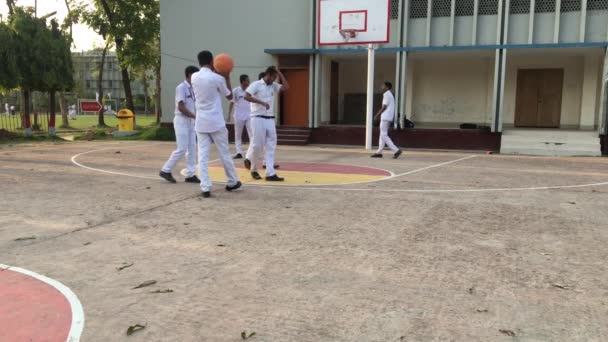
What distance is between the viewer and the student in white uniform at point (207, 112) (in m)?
7.18

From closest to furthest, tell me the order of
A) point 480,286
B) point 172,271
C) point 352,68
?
point 480,286
point 172,271
point 352,68

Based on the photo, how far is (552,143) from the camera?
51.9 feet

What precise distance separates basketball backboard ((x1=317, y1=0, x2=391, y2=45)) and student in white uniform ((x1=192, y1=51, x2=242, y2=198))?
338 inches

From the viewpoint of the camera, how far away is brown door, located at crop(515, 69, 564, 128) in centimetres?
2038

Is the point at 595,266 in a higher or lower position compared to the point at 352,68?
lower

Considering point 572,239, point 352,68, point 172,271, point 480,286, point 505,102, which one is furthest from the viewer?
point 352,68

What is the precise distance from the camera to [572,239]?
509 centimetres

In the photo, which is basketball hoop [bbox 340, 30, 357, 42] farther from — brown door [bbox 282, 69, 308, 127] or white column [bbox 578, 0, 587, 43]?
white column [bbox 578, 0, 587, 43]

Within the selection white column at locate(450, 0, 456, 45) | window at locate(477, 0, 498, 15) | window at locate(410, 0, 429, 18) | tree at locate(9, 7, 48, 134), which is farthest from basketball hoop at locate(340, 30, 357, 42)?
tree at locate(9, 7, 48, 134)

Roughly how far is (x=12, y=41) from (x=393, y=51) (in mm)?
13196

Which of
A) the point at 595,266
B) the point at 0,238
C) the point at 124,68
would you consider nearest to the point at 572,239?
the point at 595,266

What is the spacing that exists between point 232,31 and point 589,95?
1340cm

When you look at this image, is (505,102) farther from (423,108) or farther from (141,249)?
(141,249)

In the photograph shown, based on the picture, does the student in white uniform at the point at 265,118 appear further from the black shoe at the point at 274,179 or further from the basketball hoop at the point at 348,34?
the basketball hoop at the point at 348,34
